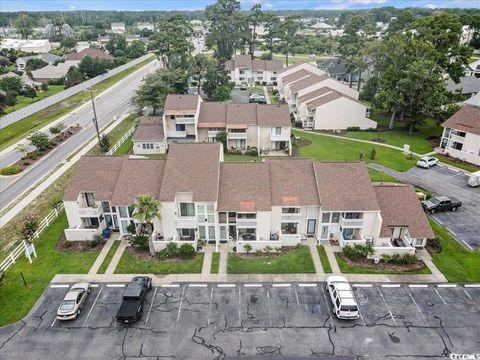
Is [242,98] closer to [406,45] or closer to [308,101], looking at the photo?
[308,101]

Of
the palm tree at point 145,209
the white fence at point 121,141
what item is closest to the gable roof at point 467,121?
the palm tree at point 145,209

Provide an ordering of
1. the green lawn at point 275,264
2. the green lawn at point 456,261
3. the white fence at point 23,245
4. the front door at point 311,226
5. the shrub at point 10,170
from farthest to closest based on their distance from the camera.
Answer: the shrub at point 10,170 < the front door at point 311,226 < the white fence at point 23,245 < the green lawn at point 275,264 < the green lawn at point 456,261

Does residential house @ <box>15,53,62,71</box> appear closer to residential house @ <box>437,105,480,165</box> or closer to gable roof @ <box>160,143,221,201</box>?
gable roof @ <box>160,143,221,201</box>

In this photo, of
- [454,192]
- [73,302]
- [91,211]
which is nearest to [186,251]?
[73,302]

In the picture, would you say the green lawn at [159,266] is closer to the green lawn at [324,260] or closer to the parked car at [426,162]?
the green lawn at [324,260]

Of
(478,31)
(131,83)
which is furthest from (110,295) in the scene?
(478,31)

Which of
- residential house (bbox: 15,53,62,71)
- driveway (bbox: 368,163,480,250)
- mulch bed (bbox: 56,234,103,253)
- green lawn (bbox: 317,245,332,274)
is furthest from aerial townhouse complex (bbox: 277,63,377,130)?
Result: residential house (bbox: 15,53,62,71)

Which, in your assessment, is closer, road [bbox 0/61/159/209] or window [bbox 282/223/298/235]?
window [bbox 282/223/298/235]
